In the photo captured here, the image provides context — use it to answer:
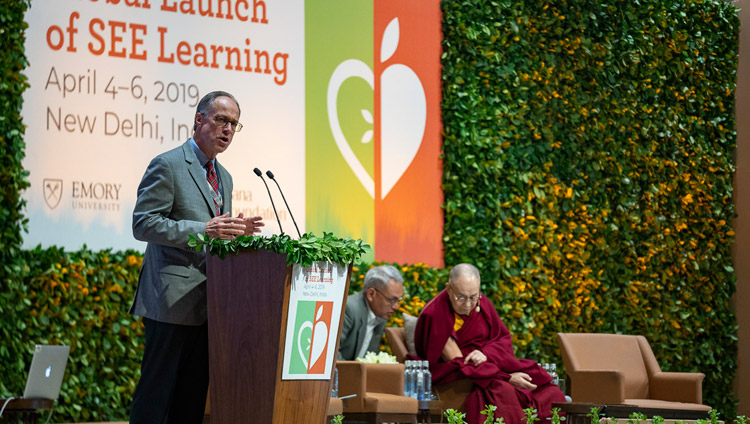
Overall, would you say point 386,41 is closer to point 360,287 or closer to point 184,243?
point 360,287

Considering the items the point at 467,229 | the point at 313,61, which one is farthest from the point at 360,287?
the point at 313,61

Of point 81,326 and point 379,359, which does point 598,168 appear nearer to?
point 379,359

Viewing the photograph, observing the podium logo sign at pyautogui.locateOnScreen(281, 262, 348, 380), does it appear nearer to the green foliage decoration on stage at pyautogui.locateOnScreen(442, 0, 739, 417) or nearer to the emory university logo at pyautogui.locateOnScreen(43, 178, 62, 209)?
the emory university logo at pyautogui.locateOnScreen(43, 178, 62, 209)

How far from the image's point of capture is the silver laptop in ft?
15.4

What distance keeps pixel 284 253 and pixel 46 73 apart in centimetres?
296

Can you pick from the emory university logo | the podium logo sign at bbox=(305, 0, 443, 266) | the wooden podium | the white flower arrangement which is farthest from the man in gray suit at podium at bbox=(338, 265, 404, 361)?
the wooden podium

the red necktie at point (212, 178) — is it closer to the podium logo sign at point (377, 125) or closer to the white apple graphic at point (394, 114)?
the podium logo sign at point (377, 125)

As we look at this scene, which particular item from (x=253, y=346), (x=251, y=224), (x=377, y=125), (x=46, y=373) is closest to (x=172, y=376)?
(x=253, y=346)

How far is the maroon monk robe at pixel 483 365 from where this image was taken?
18.4ft

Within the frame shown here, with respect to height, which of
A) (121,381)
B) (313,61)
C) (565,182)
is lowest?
(121,381)

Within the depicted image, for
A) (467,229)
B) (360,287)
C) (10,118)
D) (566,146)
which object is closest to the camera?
(10,118)

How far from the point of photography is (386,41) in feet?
22.4

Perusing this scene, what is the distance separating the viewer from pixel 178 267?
3365 mm

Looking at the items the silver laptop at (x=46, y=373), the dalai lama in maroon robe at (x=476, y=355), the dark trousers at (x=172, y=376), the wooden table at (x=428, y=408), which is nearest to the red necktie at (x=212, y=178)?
the dark trousers at (x=172, y=376)
